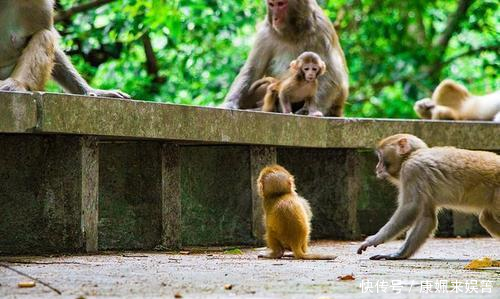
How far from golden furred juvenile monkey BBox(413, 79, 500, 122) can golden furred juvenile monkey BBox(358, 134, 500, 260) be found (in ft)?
12.4

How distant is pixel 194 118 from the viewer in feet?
22.1

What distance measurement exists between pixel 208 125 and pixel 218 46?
8.22 metres

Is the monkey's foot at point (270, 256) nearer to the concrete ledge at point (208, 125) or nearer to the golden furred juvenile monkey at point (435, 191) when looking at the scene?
the golden furred juvenile monkey at point (435, 191)

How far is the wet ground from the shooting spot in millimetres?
3920

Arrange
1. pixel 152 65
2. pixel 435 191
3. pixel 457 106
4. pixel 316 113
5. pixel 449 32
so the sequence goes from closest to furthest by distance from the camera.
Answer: pixel 435 191 < pixel 316 113 < pixel 457 106 < pixel 152 65 < pixel 449 32

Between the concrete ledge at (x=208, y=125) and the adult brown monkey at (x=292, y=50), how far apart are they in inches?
41.3

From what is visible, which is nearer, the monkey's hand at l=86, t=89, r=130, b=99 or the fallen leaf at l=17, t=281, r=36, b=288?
the fallen leaf at l=17, t=281, r=36, b=288

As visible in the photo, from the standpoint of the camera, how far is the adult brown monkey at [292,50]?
30.0ft

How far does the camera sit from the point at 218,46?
49.1 ft

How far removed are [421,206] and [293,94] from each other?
268 cm

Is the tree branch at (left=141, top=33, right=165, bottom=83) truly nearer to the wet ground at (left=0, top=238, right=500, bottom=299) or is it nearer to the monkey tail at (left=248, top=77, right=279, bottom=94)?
the monkey tail at (left=248, top=77, right=279, bottom=94)

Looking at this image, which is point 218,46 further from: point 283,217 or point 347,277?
point 347,277

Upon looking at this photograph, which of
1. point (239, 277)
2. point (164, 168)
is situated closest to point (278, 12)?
point (164, 168)

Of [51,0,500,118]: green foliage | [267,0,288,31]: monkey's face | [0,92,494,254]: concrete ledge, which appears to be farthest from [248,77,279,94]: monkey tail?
[51,0,500,118]: green foliage
